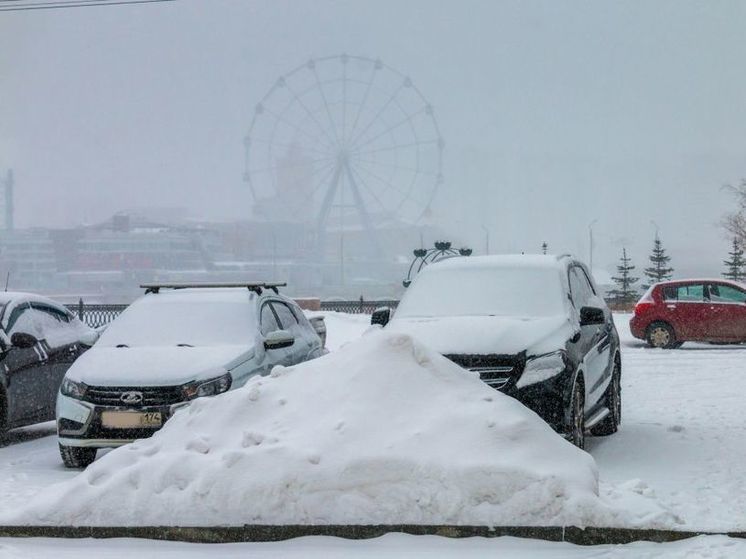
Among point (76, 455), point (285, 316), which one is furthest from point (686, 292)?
point (76, 455)

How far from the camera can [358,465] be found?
659cm

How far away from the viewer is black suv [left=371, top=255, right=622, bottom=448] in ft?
29.2

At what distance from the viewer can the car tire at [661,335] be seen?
981 inches

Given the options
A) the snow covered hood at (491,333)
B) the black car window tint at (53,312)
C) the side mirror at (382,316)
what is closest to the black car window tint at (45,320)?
the black car window tint at (53,312)

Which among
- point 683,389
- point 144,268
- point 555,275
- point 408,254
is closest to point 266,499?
point 555,275

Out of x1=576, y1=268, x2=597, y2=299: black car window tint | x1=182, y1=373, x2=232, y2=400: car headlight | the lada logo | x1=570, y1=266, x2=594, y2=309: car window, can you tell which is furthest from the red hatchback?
the lada logo

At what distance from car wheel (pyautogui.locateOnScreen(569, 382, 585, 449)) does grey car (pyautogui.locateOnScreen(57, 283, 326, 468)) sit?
2675mm

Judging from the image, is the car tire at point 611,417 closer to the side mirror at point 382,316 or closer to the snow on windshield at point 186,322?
the side mirror at point 382,316

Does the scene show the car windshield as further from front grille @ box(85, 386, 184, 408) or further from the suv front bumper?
the suv front bumper

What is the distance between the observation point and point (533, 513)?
6297 millimetres

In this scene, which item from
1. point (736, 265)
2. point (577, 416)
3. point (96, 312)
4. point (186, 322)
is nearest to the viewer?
point (577, 416)

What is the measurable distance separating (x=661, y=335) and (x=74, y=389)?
1750 centimetres

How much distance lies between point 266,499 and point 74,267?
164819 millimetres

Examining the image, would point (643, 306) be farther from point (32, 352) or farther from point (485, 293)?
point (32, 352)
